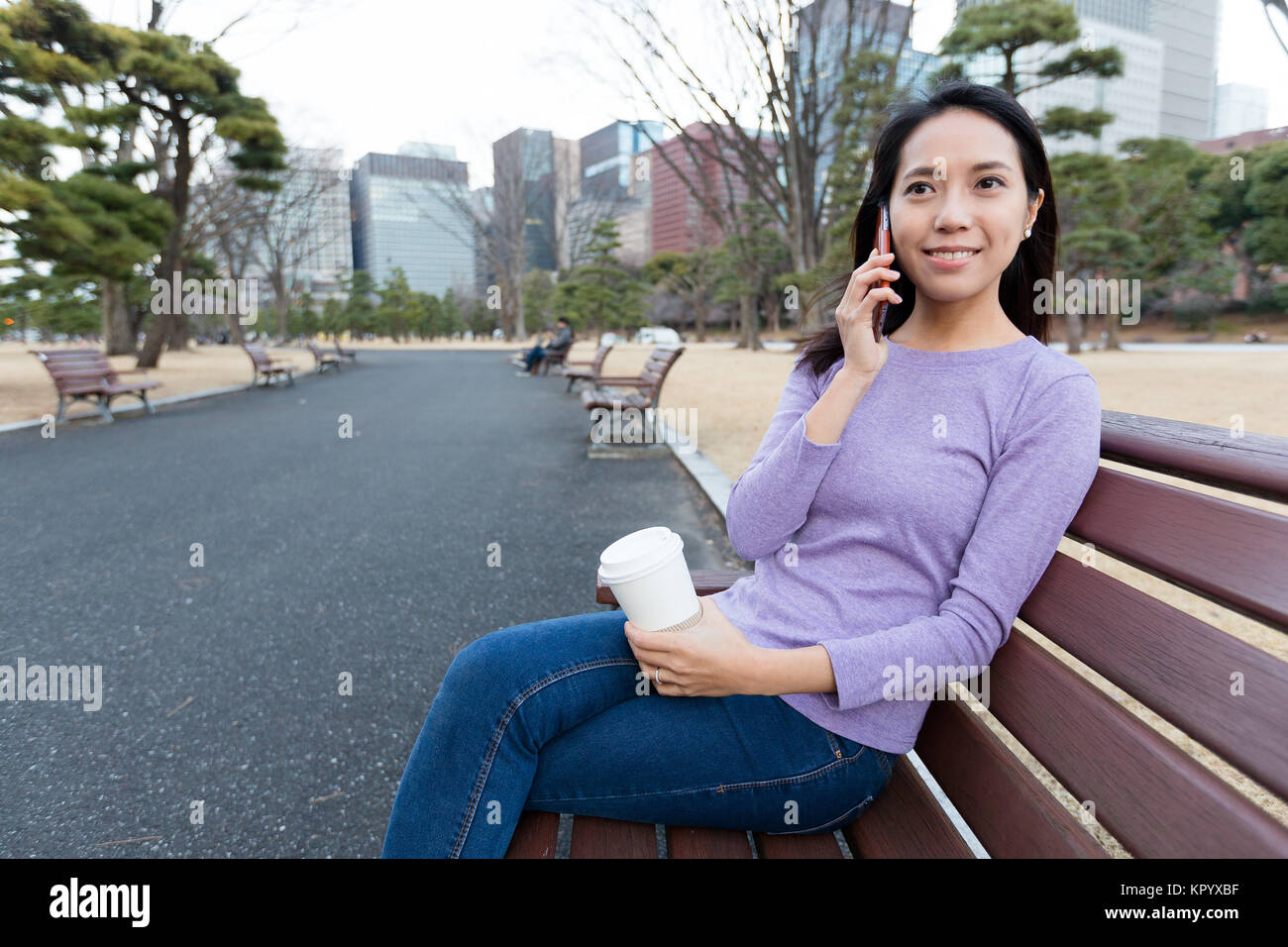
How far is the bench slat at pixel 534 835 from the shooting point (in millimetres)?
1294

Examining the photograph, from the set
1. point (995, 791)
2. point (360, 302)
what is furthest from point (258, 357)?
point (360, 302)

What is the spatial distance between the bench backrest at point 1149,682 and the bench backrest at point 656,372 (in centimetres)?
582

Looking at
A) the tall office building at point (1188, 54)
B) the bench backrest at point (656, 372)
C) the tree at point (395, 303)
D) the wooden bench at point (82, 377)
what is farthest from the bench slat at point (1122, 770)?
the tree at point (395, 303)

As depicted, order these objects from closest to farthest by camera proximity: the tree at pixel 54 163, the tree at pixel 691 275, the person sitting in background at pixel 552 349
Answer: the tree at pixel 54 163
the person sitting in background at pixel 552 349
the tree at pixel 691 275

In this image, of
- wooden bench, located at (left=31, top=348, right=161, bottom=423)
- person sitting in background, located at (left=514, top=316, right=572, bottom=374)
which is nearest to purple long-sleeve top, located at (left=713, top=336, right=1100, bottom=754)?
wooden bench, located at (left=31, top=348, right=161, bottom=423)

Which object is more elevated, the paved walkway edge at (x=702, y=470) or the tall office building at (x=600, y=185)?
the tall office building at (x=600, y=185)

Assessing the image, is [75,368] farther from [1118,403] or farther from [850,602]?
[1118,403]

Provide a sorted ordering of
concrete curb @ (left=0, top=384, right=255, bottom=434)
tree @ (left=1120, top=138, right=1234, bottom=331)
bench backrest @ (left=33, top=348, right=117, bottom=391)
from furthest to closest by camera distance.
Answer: tree @ (left=1120, top=138, right=1234, bottom=331) < bench backrest @ (left=33, top=348, right=117, bottom=391) < concrete curb @ (left=0, top=384, right=255, bottom=434)

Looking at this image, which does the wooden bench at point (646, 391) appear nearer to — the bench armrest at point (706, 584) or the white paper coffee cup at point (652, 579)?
the bench armrest at point (706, 584)

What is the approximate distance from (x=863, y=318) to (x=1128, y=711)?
27.6 inches

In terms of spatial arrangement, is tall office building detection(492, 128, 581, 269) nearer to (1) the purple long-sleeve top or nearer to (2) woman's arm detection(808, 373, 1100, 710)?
(1) the purple long-sleeve top

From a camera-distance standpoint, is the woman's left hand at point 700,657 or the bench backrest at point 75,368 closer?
the woman's left hand at point 700,657

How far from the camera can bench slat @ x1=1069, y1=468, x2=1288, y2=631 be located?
89 cm
